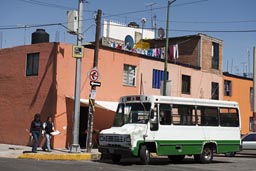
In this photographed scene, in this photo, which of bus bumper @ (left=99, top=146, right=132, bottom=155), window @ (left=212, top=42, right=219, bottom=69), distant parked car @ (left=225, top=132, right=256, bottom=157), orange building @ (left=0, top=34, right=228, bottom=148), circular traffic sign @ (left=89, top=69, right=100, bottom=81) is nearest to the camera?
bus bumper @ (left=99, top=146, right=132, bottom=155)

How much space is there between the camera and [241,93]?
1571 inches

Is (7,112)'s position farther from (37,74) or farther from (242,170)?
(242,170)

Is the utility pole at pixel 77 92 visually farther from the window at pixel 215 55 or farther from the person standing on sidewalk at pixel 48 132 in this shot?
the window at pixel 215 55

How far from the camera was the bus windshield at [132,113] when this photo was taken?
18316 millimetres

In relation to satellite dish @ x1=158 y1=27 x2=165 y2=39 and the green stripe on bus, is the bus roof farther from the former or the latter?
satellite dish @ x1=158 y1=27 x2=165 y2=39

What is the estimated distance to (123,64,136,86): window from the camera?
2850cm

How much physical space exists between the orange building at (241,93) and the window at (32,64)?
58.1ft

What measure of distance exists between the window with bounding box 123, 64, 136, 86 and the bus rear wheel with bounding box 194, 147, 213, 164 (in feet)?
30.8

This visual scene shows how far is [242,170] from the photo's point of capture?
17172 mm

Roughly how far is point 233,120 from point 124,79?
355 inches

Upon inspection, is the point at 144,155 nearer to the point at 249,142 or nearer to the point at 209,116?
the point at 209,116

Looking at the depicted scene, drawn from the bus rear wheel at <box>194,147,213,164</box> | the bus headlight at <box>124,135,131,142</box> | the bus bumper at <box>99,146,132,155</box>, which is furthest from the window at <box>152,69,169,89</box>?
the bus headlight at <box>124,135,131,142</box>

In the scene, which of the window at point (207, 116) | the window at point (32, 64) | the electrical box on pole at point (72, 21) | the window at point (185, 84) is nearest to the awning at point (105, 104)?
the window at point (32, 64)

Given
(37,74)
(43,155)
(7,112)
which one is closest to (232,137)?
(43,155)
